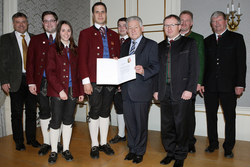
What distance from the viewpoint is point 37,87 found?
2711 mm

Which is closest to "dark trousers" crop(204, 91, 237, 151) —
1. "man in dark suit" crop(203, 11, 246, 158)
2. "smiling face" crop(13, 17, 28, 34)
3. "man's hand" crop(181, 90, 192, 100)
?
"man in dark suit" crop(203, 11, 246, 158)

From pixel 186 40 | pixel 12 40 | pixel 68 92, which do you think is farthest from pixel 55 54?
pixel 186 40

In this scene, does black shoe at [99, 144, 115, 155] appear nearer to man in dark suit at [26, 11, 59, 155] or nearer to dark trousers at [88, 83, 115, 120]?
dark trousers at [88, 83, 115, 120]

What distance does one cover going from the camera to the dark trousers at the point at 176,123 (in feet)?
7.73

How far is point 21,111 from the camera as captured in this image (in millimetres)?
3094

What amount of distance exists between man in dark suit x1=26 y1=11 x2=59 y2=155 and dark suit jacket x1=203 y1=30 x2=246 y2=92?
6.99ft

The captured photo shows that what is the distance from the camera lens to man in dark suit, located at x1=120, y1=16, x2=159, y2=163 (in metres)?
2.39

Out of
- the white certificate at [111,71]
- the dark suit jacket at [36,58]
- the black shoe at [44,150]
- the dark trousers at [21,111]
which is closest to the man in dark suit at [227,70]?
the white certificate at [111,71]

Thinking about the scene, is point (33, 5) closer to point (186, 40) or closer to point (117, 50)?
point (117, 50)

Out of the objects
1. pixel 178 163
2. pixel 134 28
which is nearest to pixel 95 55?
pixel 134 28

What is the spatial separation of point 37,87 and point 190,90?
1863 mm

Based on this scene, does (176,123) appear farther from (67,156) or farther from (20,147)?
(20,147)

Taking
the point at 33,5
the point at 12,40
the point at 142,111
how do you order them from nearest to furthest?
the point at 142,111 → the point at 12,40 → the point at 33,5

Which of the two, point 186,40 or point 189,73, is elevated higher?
point 186,40
